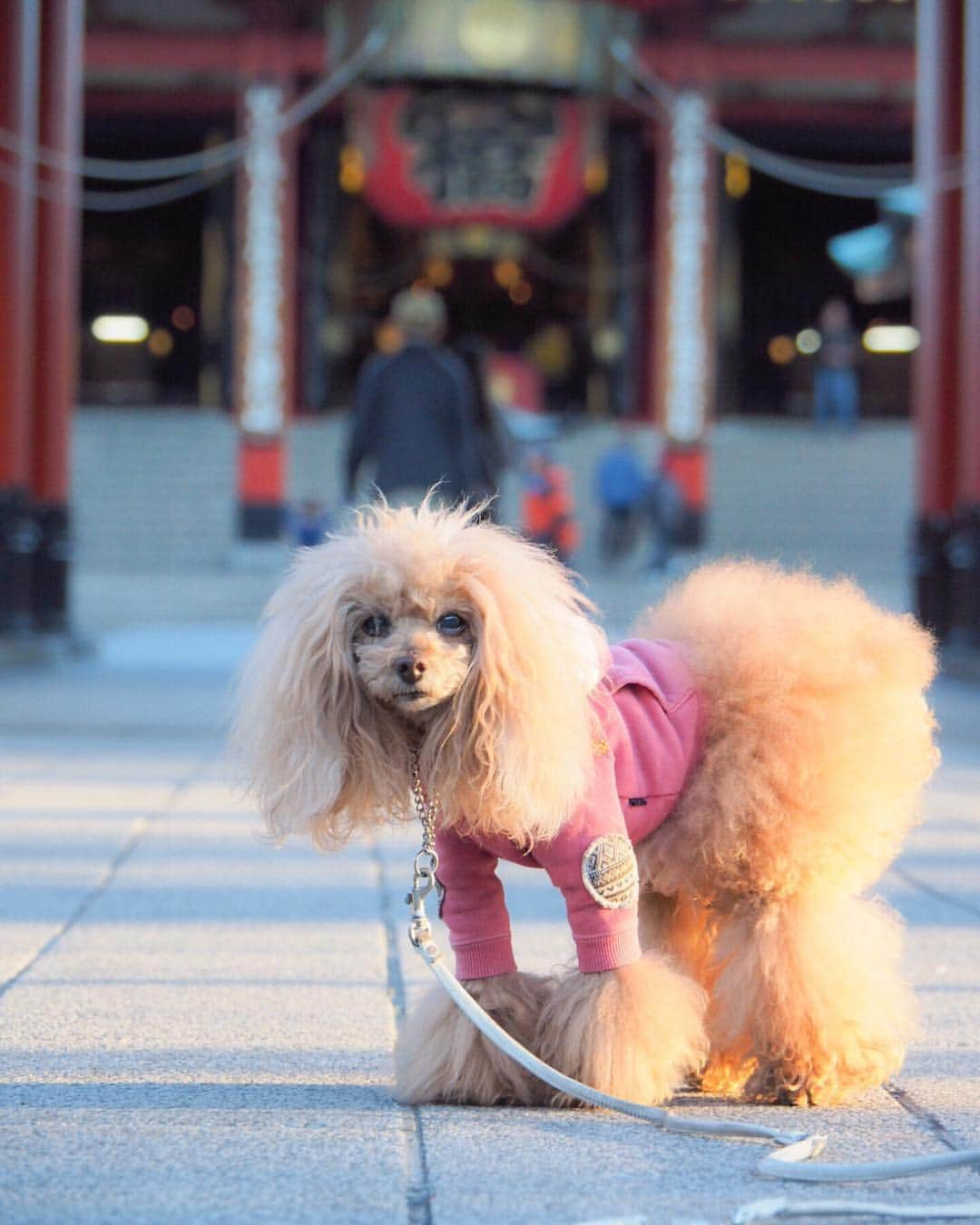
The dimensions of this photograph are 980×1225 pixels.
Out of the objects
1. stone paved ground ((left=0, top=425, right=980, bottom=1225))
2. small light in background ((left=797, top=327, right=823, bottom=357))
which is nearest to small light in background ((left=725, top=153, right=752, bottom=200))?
small light in background ((left=797, top=327, right=823, bottom=357))

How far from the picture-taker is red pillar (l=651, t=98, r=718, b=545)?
2125cm

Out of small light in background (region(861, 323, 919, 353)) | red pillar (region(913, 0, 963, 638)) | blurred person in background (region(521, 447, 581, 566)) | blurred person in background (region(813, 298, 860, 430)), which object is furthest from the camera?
small light in background (region(861, 323, 919, 353))

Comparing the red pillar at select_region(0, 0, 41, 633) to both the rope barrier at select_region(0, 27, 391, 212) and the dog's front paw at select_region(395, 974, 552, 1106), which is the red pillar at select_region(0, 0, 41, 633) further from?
the dog's front paw at select_region(395, 974, 552, 1106)

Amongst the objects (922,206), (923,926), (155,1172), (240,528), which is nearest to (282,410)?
(240,528)

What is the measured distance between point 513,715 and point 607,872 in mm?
331

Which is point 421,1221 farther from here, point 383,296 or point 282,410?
point 383,296

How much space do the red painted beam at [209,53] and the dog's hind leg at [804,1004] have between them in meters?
19.5

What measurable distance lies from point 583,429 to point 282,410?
14.7 ft

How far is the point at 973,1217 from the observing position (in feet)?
7.55

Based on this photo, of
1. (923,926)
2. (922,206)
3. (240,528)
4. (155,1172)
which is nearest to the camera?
(155,1172)

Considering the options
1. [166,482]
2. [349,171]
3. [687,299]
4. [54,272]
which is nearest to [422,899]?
[54,272]

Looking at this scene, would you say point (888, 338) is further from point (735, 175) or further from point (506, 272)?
point (506, 272)

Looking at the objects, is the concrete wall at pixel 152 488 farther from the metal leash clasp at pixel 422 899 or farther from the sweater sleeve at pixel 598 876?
the sweater sleeve at pixel 598 876

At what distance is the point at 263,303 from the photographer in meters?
21.1
